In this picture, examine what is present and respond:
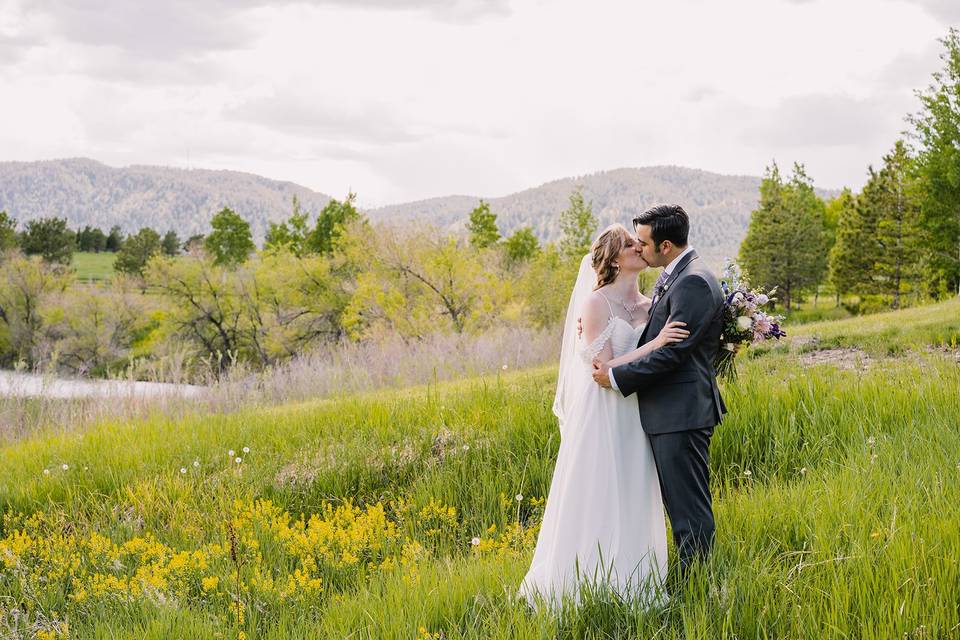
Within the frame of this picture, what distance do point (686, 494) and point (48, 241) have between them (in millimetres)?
78431

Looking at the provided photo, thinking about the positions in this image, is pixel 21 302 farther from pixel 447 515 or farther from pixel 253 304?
pixel 447 515

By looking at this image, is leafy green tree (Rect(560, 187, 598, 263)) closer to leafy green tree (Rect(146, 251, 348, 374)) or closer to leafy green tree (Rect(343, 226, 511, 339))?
leafy green tree (Rect(146, 251, 348, 374))

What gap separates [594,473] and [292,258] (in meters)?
40.6

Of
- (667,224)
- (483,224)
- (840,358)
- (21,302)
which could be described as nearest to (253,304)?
(21,302)

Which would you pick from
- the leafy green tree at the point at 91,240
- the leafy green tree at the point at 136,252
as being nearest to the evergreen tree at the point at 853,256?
the leafy green tree at the point at 136,252

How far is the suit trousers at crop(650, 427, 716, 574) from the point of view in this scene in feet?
13.6

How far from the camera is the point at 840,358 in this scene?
10.3m

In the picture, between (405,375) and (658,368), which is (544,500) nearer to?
(658,368)

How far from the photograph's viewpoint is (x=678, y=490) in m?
4.18

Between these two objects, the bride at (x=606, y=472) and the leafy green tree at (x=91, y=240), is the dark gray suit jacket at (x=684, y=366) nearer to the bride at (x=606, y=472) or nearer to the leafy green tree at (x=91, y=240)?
the bride at (x=606, y=472)

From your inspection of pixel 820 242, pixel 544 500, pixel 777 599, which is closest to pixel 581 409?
pixel 777 599

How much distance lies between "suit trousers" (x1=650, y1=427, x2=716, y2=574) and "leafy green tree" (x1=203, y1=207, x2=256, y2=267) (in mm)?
66185

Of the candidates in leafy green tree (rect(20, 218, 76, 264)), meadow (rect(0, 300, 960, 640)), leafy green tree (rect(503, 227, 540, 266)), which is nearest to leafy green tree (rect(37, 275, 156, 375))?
leafy green tree (rect(20, 218, 76, 264))

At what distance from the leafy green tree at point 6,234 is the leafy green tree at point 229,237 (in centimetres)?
1491
